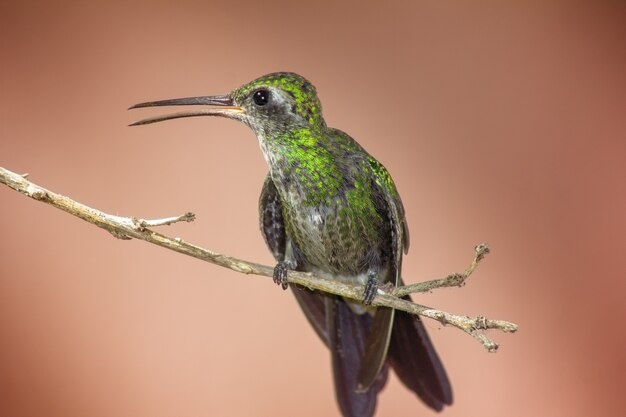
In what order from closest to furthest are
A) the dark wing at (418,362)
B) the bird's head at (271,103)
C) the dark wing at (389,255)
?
the bird's head at (271,103), the dark wing at (389,255), the dark wing at (418,362)

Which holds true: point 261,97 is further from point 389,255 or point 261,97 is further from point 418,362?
point 418,362

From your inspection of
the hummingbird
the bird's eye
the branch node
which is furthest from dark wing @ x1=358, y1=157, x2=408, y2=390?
the branch node

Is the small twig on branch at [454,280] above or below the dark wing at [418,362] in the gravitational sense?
above

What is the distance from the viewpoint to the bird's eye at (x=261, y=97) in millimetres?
1312

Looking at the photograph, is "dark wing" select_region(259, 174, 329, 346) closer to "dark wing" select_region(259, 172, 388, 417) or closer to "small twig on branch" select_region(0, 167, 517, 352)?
"dark wing" select_region(259, 172, 388, 417)

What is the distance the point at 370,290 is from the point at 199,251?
0.39 metres

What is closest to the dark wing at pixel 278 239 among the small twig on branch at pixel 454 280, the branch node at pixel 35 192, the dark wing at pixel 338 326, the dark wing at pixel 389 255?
the dark wing at pixel 338 326

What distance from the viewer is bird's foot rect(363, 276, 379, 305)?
1396 millimetres

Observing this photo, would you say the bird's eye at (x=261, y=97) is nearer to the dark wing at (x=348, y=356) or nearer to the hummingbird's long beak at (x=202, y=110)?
the hummingbird's long beak at (x=202, y=110)

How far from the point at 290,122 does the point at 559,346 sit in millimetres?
1374

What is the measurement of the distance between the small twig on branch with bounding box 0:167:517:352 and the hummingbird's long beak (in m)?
0.17

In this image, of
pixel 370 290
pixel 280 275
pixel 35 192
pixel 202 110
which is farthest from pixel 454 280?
pixel 35 192

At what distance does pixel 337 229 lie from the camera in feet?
4.84

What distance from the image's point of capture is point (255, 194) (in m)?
2.24
